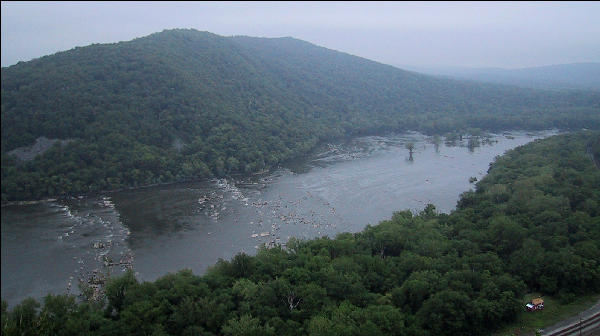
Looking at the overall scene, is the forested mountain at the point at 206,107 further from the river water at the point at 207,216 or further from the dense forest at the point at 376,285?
the dense forest at the point at 376,285

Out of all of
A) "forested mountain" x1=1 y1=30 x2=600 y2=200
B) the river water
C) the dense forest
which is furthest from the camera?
the river water

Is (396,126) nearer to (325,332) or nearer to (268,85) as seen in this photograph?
(268,85)

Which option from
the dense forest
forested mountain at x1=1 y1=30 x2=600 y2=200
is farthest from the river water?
the dense forest

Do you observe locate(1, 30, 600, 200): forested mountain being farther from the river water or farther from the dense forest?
the dense forest

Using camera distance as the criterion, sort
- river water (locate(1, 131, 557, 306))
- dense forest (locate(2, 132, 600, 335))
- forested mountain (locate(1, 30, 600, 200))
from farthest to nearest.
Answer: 1. river water (locate(1, 131, 557, 306))
2. forested mountain (locate(1, 30, 600, 200))
3. dense forest (locate(2, 132, 600, 335))

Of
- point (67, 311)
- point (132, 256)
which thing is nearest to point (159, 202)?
point (132, 256)

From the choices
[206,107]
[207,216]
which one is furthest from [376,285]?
[206,107]
